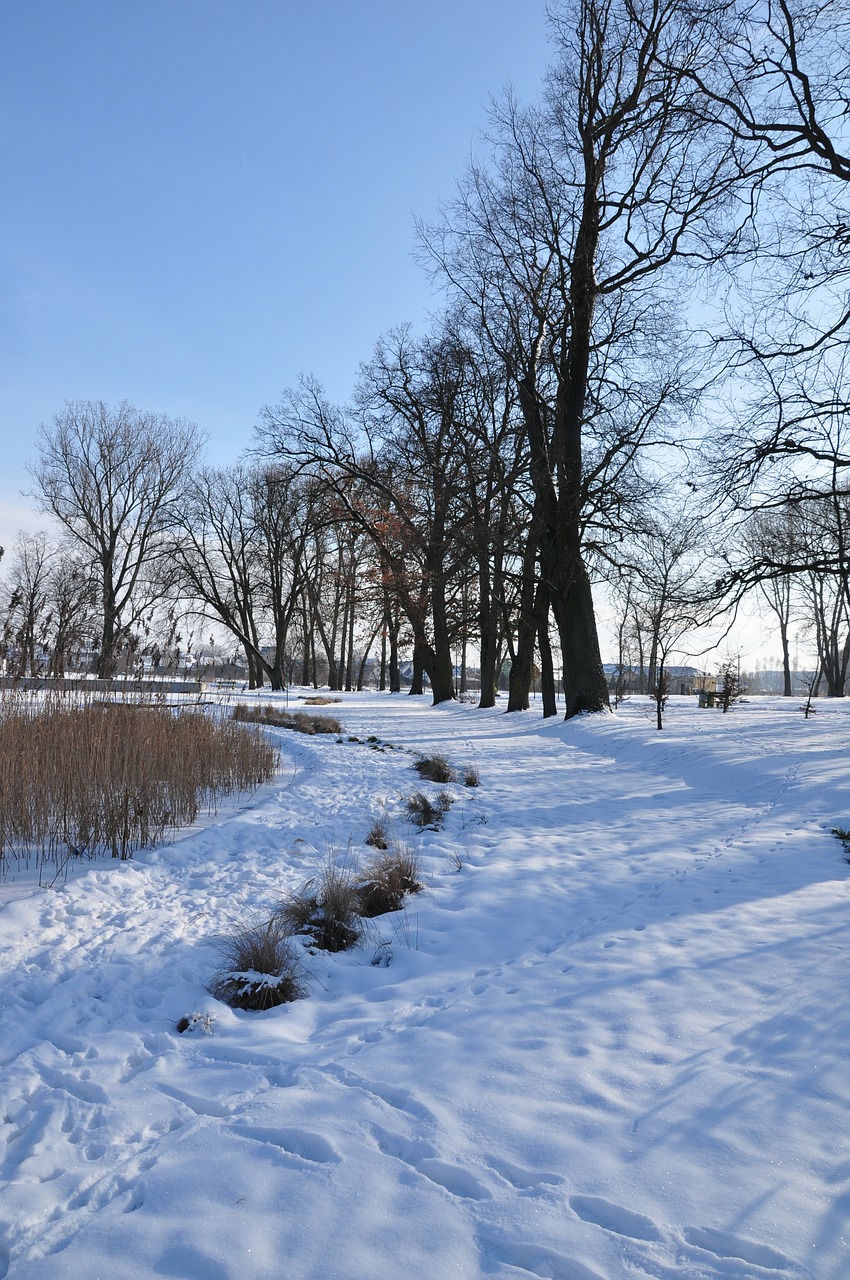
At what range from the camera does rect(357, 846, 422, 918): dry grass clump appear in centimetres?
448

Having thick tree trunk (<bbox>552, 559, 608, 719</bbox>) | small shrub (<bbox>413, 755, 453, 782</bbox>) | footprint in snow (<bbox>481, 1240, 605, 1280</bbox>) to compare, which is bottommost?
footprint in snow (<bbox>481, 1240, 605, 1280</bbox>)

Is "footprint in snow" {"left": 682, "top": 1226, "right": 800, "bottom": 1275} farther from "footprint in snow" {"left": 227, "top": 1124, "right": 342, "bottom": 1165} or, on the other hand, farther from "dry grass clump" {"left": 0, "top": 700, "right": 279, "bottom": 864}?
"dry grass clump" {"left": 0, "top": 700, "right": 279, "bottom": 864}

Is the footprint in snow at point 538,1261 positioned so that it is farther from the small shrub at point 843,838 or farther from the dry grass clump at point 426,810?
the dry grass clump at point 426,810

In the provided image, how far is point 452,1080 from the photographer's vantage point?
2.53 metres

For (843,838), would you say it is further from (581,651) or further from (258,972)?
(581,651)

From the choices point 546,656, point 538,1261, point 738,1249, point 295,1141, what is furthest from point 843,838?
point 546,656

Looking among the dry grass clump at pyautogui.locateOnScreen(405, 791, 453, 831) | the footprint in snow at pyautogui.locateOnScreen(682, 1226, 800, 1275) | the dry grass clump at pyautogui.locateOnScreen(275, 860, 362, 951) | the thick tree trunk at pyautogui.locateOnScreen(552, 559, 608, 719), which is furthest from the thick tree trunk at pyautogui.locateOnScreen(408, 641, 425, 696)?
the footprint in snow at pyautogui.locateOnScreen(682, 1226, 800, 1275)

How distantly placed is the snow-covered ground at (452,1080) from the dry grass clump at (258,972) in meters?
0.09

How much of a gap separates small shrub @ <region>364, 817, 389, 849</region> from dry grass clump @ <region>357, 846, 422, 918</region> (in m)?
0.51

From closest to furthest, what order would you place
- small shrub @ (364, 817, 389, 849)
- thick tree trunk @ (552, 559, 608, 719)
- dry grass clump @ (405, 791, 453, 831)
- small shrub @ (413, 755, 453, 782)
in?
small shrub @ (364, 817, 389, 849) < dry grass clump @ (405, 791, 453, 831) < small shrub @ (413, 755, 453, 782) < thick tree trunk @ (552, 559, 608, 719)

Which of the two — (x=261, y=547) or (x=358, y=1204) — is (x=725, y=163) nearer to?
(x=358, y=1204)

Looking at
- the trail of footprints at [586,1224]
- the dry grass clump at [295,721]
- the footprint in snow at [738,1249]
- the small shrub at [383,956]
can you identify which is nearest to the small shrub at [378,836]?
the small shrub at [383,956]

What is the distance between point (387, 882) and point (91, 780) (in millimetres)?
2363

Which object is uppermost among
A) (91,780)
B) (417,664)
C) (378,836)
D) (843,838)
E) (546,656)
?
(546,656)
